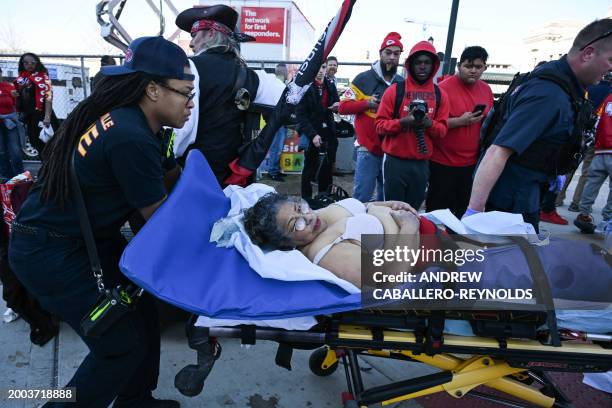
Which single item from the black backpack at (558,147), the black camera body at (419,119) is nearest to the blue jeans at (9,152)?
the black camera body at (419,119)

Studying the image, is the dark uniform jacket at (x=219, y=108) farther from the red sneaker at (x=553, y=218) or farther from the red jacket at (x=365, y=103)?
the red sneaker at (x=553, y=218)

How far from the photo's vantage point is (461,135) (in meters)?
3.71

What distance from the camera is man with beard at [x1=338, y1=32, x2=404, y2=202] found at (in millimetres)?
4223

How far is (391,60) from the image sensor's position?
4.23 meters

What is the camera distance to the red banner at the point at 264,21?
66.0 feet

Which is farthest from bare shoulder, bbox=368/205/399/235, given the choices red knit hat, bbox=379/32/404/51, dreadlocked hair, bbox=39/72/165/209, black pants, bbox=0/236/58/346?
red knit hat, bbox=379/32/404/51

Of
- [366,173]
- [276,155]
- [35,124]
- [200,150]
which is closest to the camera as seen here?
[200,150]

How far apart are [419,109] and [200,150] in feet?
5.81

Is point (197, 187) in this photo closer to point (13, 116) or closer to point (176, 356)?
point (176, 356)

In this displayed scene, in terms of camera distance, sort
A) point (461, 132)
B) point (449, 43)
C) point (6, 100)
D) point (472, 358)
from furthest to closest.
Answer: point (6, 100)
point (449, 43)
point (461, 132)
point (472, 358)

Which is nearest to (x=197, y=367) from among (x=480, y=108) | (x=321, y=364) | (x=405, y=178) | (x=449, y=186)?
(x=321, y=364)

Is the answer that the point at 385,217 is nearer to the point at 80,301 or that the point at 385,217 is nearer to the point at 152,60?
the point at 152,60

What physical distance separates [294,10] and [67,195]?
2199 cm

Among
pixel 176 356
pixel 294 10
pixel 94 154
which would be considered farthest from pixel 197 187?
pixel 294 10
